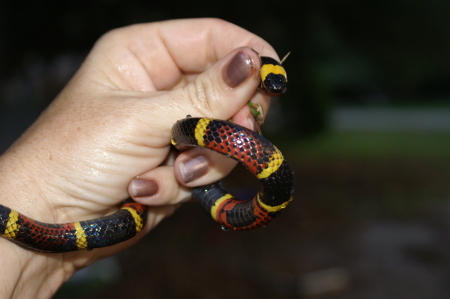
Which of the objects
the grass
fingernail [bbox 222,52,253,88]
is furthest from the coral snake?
the grass

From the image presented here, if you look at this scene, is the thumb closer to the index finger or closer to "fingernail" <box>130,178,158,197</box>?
"fingernail" <box>130,178,158,197</box>

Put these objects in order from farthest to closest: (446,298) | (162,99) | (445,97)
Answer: (445,97), (446,298), (162,99)

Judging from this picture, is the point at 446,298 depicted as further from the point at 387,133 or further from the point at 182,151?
the point at 387,133

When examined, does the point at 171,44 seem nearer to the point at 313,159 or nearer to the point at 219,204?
the point at 219,204

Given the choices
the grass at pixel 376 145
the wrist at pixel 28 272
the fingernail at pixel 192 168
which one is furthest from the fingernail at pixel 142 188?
the grass at pixel 376 145

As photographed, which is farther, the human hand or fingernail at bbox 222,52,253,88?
the human hand

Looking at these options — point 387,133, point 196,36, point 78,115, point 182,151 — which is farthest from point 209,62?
point 387,133
